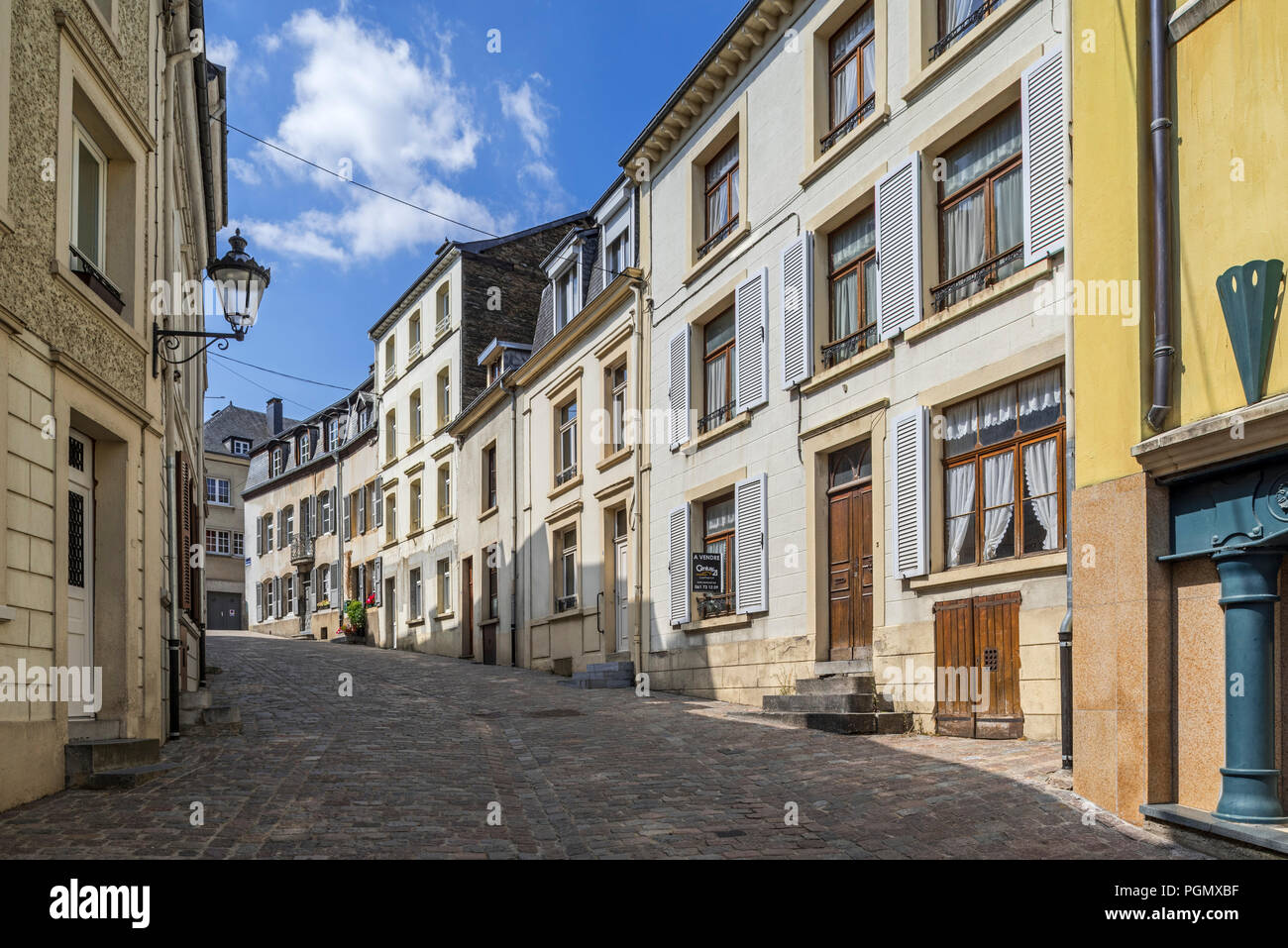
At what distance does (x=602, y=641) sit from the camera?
2145 centimetres

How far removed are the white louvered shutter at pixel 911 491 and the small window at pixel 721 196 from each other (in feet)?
19.2

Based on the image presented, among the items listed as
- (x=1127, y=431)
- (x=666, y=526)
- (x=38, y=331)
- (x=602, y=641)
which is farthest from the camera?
(x=602, y=641)

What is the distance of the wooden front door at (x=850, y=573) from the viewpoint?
14.0 meters

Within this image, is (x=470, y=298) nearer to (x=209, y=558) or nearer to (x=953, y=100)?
(x=953, y=100)

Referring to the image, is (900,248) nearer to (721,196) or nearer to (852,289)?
(852,289)

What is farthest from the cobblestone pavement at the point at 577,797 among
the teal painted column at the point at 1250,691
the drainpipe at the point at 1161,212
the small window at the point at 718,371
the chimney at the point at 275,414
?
the chimney at the point at 275,414

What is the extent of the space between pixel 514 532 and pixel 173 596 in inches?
550

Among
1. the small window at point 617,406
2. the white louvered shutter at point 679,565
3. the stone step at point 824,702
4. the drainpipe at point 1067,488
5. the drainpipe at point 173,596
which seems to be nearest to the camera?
the drainpipe at point 1067,488

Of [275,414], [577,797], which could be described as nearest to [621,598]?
[577,797]

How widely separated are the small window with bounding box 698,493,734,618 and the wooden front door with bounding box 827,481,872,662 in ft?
8.69

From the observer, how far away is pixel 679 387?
1881 cm

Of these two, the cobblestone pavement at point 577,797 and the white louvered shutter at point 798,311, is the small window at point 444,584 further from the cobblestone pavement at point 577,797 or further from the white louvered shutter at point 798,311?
the white louvered shutter at point 798,311
